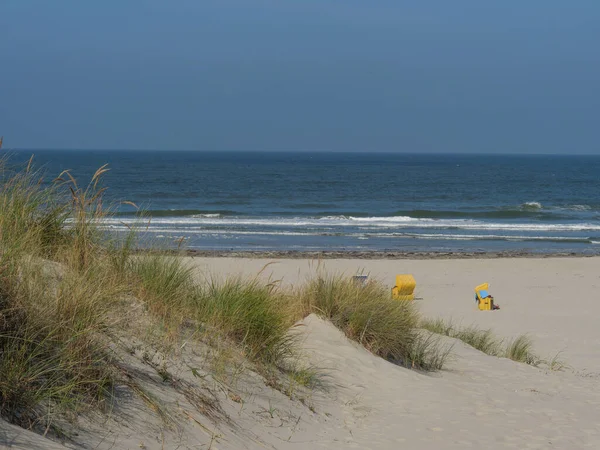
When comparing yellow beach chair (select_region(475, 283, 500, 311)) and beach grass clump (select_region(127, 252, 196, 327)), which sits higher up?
beach grass clump (select_region(127, 252, 196, 327))

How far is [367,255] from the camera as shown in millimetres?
22297

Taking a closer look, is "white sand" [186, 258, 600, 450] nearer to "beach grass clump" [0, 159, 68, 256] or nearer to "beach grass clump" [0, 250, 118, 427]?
"beach grass clump" [0, 250, 118, 427]

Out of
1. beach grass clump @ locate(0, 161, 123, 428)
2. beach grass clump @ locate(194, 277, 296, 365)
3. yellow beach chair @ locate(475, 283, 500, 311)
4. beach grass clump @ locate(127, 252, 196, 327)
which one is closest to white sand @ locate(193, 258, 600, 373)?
yellow beach chair @ locate(475, 283, 500, 311)

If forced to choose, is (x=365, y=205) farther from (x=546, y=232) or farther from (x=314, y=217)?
(x=546, y=232)

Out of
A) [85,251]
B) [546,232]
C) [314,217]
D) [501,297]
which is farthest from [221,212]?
[85,251]

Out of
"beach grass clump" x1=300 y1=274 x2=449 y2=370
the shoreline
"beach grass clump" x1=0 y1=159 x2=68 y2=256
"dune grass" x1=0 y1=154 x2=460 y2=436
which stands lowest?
the shoreline

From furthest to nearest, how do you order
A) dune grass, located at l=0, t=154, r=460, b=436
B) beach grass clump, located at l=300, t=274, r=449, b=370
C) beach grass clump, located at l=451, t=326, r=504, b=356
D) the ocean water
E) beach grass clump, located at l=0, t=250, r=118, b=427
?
the ocean water, beach grass clump, located at l=451, t=326, r=504, b=356, beach grass clump, located at l=300, t=274, r=449, b=370, dune grass, located at l=0, t=154, r=460, b=436, beach grass clump, located at l=0, t=250, r=118, b=427

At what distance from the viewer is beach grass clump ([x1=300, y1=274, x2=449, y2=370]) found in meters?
7.45

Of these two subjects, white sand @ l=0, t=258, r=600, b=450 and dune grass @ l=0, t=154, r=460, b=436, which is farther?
white sand @ l=0, t=258, r=600, b=450

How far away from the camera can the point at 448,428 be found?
5484 mm

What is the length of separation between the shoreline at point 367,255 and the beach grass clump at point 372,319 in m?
13.4

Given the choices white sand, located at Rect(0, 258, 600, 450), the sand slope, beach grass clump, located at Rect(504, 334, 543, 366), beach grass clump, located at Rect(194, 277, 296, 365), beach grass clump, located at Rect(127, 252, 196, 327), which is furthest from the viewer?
beach grass clump, located at Rect(504, 334, 543, 366)

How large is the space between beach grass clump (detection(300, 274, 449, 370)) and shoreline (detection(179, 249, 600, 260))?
1340cm

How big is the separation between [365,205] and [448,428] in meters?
36.5
